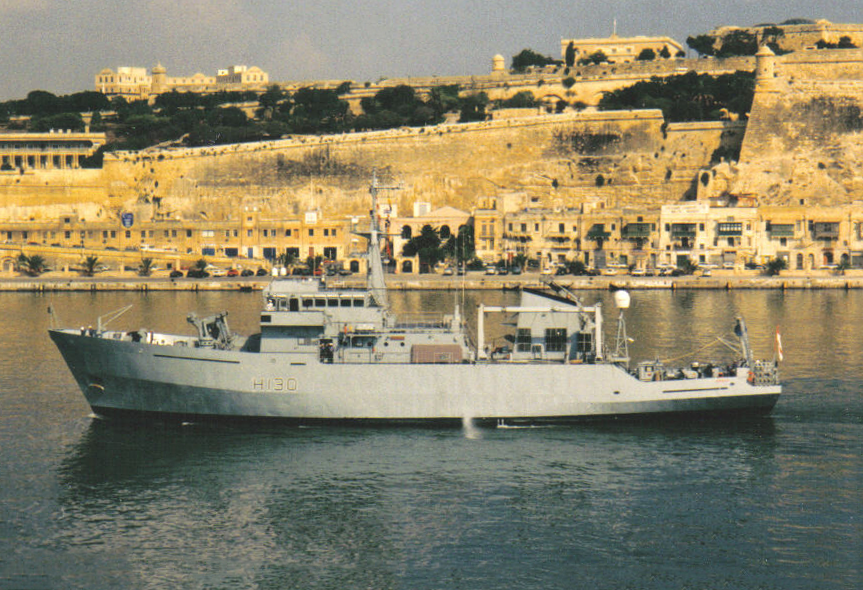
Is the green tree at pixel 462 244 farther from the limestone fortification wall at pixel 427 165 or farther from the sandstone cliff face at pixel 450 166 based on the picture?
the limestone fortification wall at pixel 427 165

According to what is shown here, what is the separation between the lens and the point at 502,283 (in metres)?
63.6

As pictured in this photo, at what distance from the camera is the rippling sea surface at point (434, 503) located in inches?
706

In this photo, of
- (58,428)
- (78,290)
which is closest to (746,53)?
(78,290)

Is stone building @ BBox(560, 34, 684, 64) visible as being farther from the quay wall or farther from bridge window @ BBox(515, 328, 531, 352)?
bridge window @ BBox(515, 328, 531, 352)

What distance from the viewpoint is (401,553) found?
18.7 metres

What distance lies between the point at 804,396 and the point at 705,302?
2549 centimetres

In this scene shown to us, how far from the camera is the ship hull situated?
83.8 feet

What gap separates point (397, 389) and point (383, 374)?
48 cm

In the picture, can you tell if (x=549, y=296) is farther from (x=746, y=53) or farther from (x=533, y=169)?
(x=746, y=53)

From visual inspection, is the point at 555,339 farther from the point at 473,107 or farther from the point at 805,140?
the point at 473,107

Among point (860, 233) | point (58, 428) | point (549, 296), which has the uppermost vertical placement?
point (860, 233)

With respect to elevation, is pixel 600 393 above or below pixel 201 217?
below

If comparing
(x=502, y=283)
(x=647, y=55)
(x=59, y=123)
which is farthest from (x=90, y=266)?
(x=647, y=55)

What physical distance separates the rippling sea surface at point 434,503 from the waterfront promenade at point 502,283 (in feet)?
110
